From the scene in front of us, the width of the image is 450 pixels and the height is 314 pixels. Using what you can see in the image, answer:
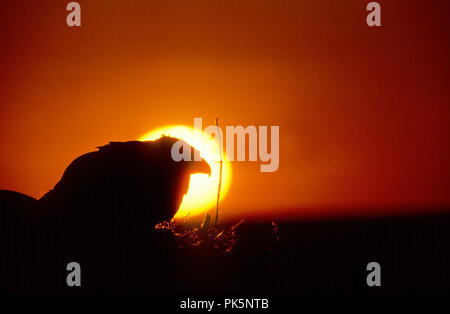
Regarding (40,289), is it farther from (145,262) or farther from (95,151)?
(95,151)

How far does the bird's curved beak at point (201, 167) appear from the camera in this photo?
32.1 feet

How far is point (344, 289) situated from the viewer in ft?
30.7

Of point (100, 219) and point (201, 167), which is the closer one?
point (100, 219)

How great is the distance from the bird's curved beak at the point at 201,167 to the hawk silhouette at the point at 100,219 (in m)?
0.02

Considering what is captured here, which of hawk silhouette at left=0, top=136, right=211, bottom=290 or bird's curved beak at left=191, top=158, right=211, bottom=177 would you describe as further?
bird's curved beak at left=191, top=158, right=211, bottom=177

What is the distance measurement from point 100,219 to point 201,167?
2187 millimetres

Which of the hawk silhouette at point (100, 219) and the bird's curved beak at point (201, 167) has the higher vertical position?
the bird's curved beak at point (201, 167)

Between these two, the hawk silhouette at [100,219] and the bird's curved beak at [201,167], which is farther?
the bird's curved beak at [201,167]

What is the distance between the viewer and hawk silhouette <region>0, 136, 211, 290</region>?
852 centimetres

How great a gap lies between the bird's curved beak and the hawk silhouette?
2cm

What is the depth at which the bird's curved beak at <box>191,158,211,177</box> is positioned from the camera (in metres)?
9.78

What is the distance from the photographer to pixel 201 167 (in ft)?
32.3

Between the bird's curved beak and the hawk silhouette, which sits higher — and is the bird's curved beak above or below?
above
